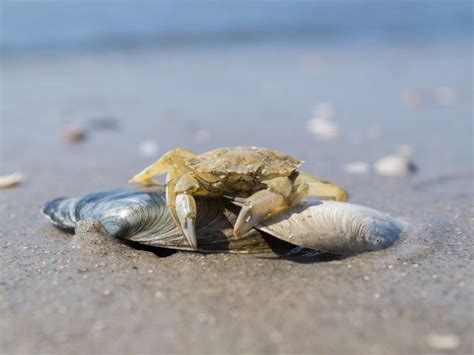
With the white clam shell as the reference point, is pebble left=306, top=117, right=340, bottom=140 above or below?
above

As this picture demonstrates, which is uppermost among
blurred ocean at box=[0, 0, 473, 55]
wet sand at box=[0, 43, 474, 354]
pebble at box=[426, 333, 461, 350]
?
blurred ocean at box=[0, 0, 473, 55]

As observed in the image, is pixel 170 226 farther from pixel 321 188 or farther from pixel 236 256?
pixel 321 188

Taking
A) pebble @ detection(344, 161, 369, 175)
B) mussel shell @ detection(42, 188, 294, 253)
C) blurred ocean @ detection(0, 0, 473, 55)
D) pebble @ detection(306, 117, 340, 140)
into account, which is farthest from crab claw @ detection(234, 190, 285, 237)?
blurred ocean @ detection(0, 0, 473, 55)

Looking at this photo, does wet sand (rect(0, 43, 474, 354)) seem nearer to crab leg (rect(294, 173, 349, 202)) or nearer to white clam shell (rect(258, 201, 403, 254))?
Answer: white clam shell (rect(258, 201, 403, 254))

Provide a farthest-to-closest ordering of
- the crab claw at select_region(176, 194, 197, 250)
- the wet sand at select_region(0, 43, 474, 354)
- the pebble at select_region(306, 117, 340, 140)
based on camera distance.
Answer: the pebble at select_region(306, 117, 340, 140) → the crab claw at select_region(176, 194, 197, 250) → the wet sand at select_region(0, 43, 474, 354)

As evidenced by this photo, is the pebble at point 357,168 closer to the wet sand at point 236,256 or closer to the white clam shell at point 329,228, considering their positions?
the wet sand at point 236,256

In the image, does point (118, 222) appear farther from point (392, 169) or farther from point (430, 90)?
point (430, 90)
